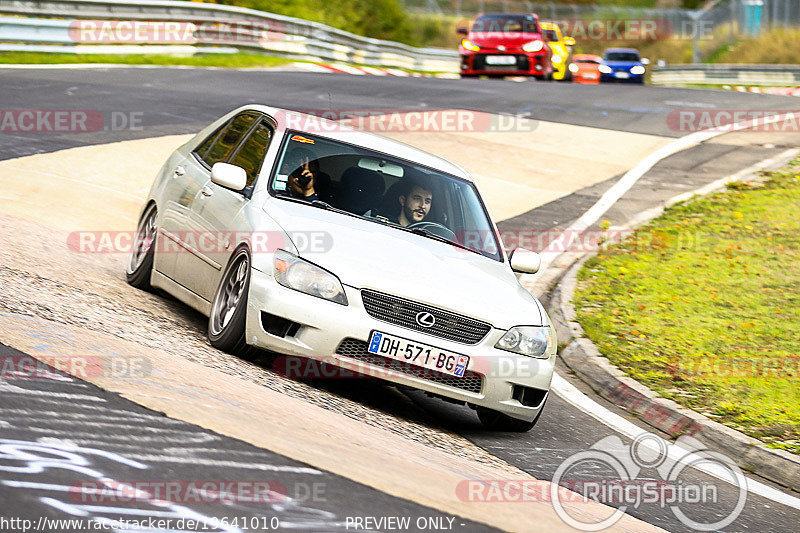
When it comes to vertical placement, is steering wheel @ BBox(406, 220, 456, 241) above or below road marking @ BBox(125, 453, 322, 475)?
above

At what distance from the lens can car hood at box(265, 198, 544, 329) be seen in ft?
22.1

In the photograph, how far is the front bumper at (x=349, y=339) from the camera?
21.6ft

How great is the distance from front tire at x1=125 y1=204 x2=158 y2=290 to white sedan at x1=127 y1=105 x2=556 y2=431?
180 mm

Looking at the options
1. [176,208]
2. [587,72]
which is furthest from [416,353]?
[587,72]

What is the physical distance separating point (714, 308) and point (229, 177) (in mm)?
5650

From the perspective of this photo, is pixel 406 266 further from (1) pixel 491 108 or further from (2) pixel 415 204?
(1) pixel 491 108

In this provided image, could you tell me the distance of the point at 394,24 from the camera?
202 ft

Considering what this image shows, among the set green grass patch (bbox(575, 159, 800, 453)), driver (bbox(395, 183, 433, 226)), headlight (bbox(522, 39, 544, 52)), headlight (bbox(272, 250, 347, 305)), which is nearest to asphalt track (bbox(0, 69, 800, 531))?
headlight (bbox(272, 250, 347, 305))

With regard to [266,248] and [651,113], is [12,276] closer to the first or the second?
[266,248]

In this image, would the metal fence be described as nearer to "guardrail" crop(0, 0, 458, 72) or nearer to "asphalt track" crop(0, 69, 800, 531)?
"guardrail" crop(0, 0, 458, 72)

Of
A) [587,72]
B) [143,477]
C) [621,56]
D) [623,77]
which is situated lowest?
[587,72]

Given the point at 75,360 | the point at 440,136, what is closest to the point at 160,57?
the point at 440,136

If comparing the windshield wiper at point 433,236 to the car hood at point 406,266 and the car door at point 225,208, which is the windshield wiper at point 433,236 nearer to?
the car hood at point 406,266

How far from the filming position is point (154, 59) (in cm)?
2767
